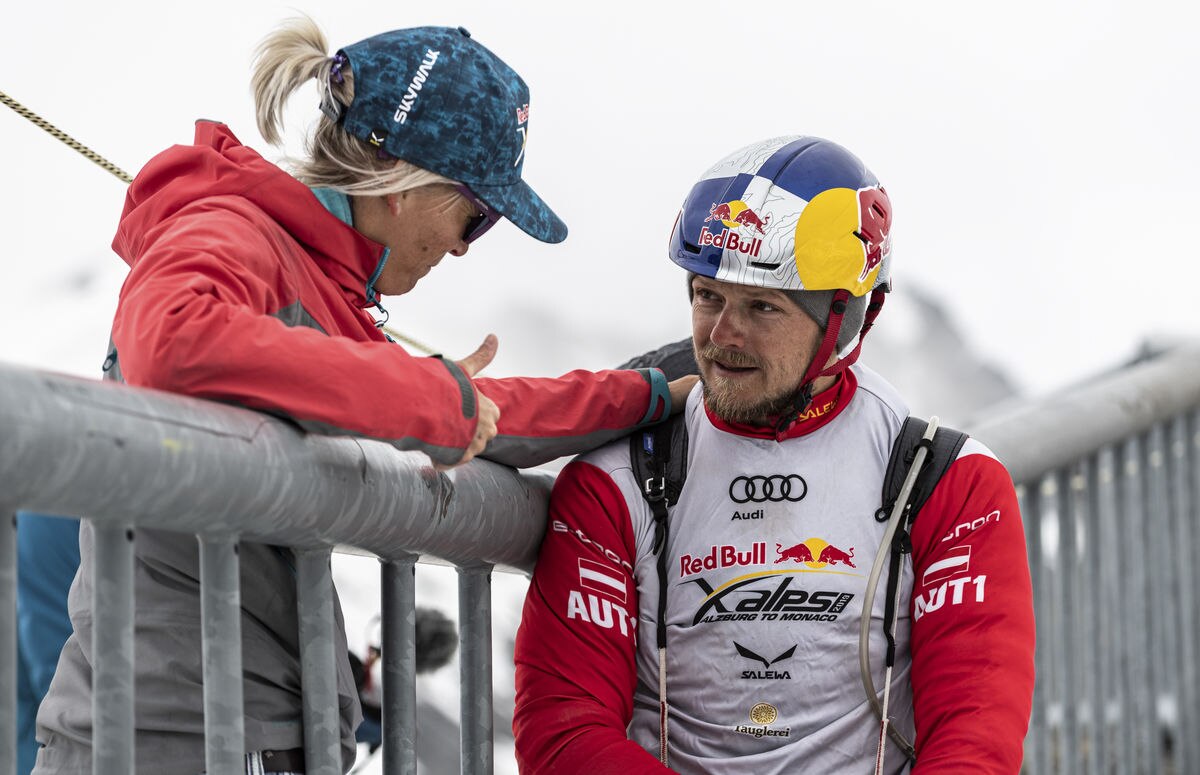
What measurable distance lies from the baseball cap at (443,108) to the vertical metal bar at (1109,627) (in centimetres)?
220

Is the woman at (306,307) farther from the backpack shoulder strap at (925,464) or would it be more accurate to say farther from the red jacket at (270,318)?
the backpack shoulder strap at (925,464)

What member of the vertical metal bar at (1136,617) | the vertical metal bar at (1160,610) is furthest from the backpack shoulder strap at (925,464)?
the vertical metal bar at (1160,610)

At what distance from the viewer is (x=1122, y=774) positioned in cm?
386

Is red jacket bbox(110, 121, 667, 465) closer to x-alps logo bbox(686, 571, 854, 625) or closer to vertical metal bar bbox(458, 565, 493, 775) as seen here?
vertical metal bar bbox(458, 565, 493, 775)

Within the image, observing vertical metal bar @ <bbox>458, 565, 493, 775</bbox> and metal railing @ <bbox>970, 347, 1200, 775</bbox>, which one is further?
metal railing @ <bbox>970, 347, 1200, 775</bbox>

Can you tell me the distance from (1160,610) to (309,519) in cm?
312

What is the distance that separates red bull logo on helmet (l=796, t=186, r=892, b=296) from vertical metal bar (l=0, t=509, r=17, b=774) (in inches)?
60.4

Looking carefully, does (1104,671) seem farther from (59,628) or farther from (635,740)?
(59,628)

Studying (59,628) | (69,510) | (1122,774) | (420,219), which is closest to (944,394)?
(1122,774)

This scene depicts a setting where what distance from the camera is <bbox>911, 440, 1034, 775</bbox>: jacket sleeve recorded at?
7.12ft

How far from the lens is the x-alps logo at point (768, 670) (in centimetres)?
228

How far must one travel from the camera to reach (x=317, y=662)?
159 cm

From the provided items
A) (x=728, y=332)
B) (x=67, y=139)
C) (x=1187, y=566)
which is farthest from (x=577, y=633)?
(x=1187, y=566)

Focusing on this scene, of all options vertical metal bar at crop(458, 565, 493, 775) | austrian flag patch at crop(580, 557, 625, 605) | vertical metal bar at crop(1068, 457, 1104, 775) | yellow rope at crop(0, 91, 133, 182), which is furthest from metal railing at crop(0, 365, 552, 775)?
vertical metal bar at crop(1068, 457, 1104, 775)
